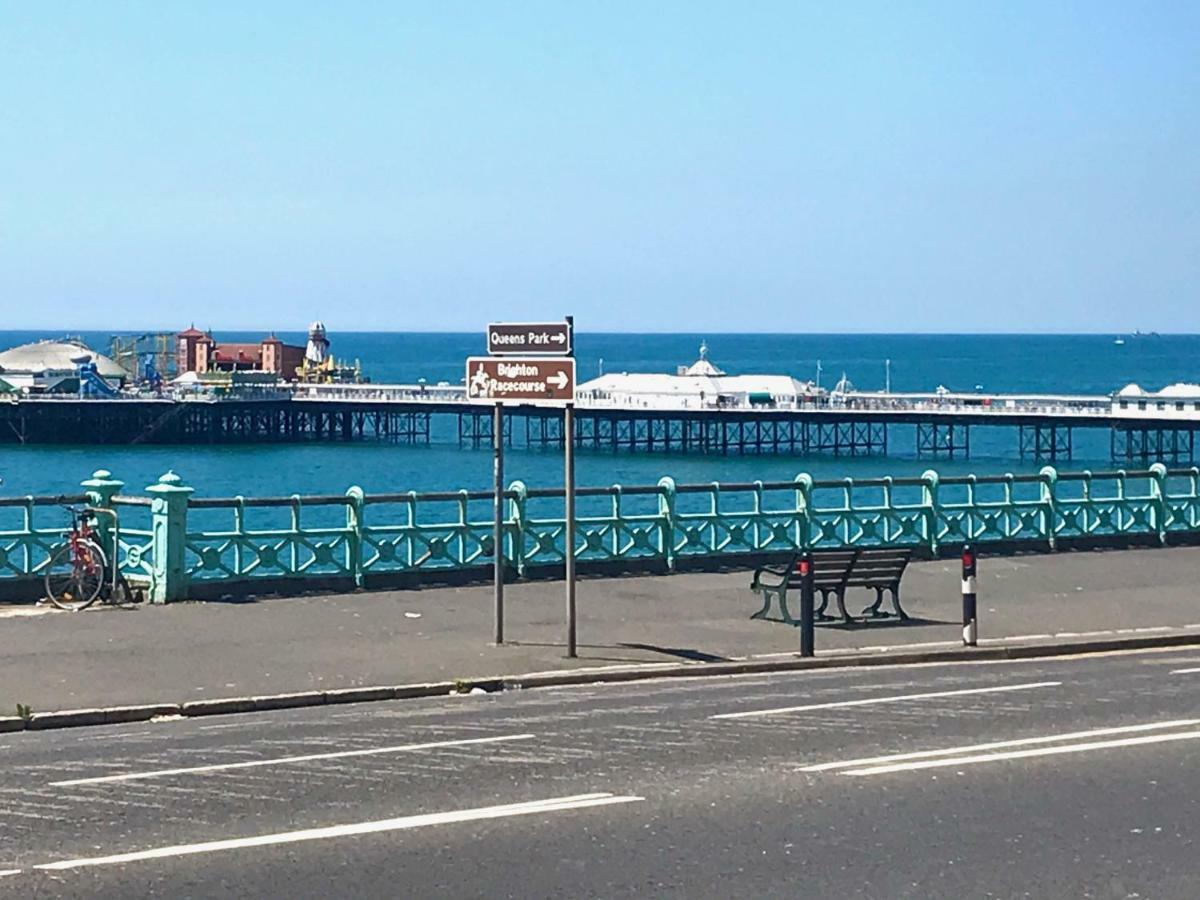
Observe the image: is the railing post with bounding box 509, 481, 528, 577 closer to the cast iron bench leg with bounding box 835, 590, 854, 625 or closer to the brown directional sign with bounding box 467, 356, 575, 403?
the cast iron bench leg with bounding box 835, 590, 854, 625

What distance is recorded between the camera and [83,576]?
19.8 metres

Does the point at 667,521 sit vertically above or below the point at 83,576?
above

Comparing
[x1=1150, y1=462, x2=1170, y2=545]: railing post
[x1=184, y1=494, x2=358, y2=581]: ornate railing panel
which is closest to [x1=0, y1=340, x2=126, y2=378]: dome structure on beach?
[x1=1150, y1=462, x2=1170, y2=545]: railing post

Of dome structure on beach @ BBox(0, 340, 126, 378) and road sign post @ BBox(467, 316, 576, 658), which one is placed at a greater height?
dome structure on beach @ BBox(0, 340, 126, 378)

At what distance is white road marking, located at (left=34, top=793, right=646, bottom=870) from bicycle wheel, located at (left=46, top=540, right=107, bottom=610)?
1053cm

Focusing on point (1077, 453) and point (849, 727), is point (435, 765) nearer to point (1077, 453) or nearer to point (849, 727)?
point (849, 727)

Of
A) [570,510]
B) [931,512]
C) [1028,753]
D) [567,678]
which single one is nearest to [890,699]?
[1028,753]

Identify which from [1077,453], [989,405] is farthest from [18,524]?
[1077,453]

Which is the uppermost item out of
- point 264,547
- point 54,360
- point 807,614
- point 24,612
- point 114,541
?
point 54,360

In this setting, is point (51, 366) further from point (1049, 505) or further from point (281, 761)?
point (281, 761)

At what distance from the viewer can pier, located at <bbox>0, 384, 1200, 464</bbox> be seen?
113500 mm

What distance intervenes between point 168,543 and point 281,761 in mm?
8527

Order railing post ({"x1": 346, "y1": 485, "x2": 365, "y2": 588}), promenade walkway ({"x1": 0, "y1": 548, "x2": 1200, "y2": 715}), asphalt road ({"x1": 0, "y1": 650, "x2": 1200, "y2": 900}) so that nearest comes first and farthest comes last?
asphalt road ({"x1": 0, "y1": 650, "x2": 1200, "y2": 900}) < promenade walkway ({"x1": 0, "y1": 548, "x2": 1200, "y2": 715}) < railing post ({"x1": 346, "y1": 485, "x2": 365, "y2": 588})

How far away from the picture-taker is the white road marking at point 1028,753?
1132 cm
